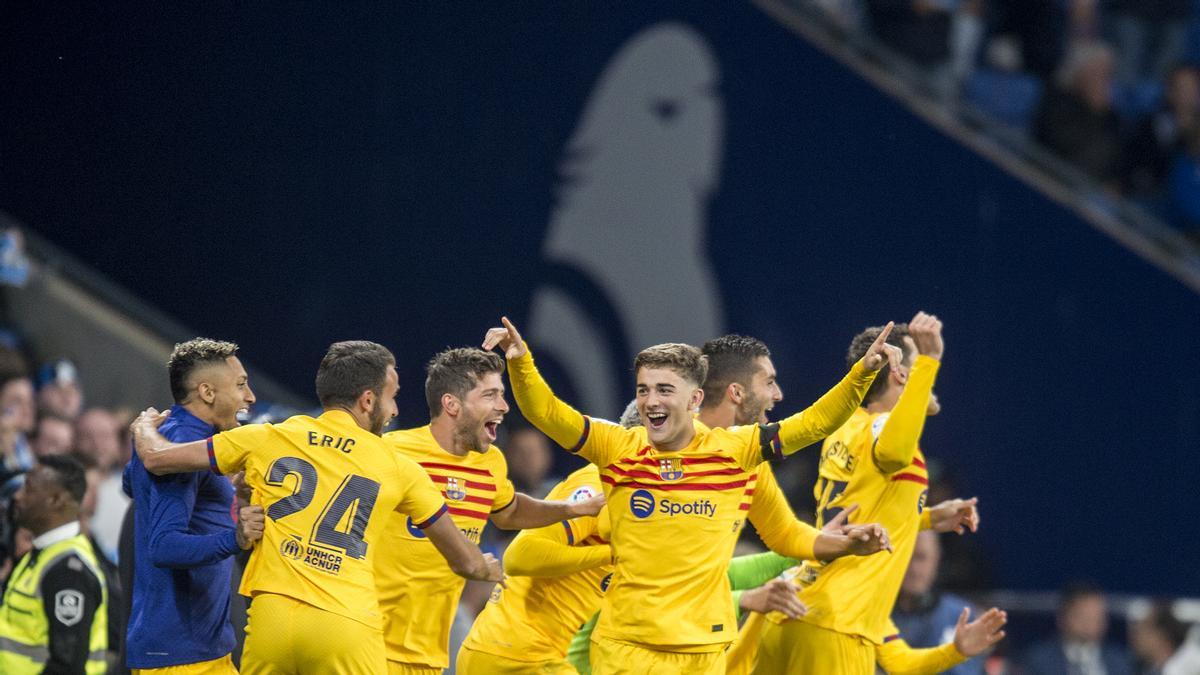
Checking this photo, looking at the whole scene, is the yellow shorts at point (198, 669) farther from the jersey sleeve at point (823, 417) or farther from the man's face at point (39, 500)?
the jersey sleeve at point (823, 417)

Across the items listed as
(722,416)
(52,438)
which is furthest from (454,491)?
(52,438)

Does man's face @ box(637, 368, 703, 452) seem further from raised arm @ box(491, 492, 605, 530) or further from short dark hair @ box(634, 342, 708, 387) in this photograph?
raised arm @ box(491, 492, 605, 530)

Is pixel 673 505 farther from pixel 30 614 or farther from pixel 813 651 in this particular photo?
pixel 30 614

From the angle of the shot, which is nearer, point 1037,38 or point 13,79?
point 13,79

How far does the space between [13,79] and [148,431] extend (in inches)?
349

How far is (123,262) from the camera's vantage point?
14.6 meters

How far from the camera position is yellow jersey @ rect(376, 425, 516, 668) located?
7.46m

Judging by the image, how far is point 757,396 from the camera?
313 inches

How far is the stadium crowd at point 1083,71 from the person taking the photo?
48.0 feet

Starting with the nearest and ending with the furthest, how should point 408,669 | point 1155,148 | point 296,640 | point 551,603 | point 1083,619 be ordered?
point 296,640 < point 408,669 < point 551,603 < point 1083,619 < point 1155,148

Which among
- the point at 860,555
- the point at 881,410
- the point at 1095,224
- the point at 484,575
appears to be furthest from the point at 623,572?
the point at 1095,224

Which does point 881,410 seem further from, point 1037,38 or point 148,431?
point 1037,38

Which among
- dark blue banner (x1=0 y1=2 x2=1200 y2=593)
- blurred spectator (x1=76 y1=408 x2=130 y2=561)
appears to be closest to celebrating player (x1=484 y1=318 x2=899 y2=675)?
blurred spectator (x1=76 y1=408 x2=130 y2=561)

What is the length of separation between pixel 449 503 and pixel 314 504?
1.03 m
